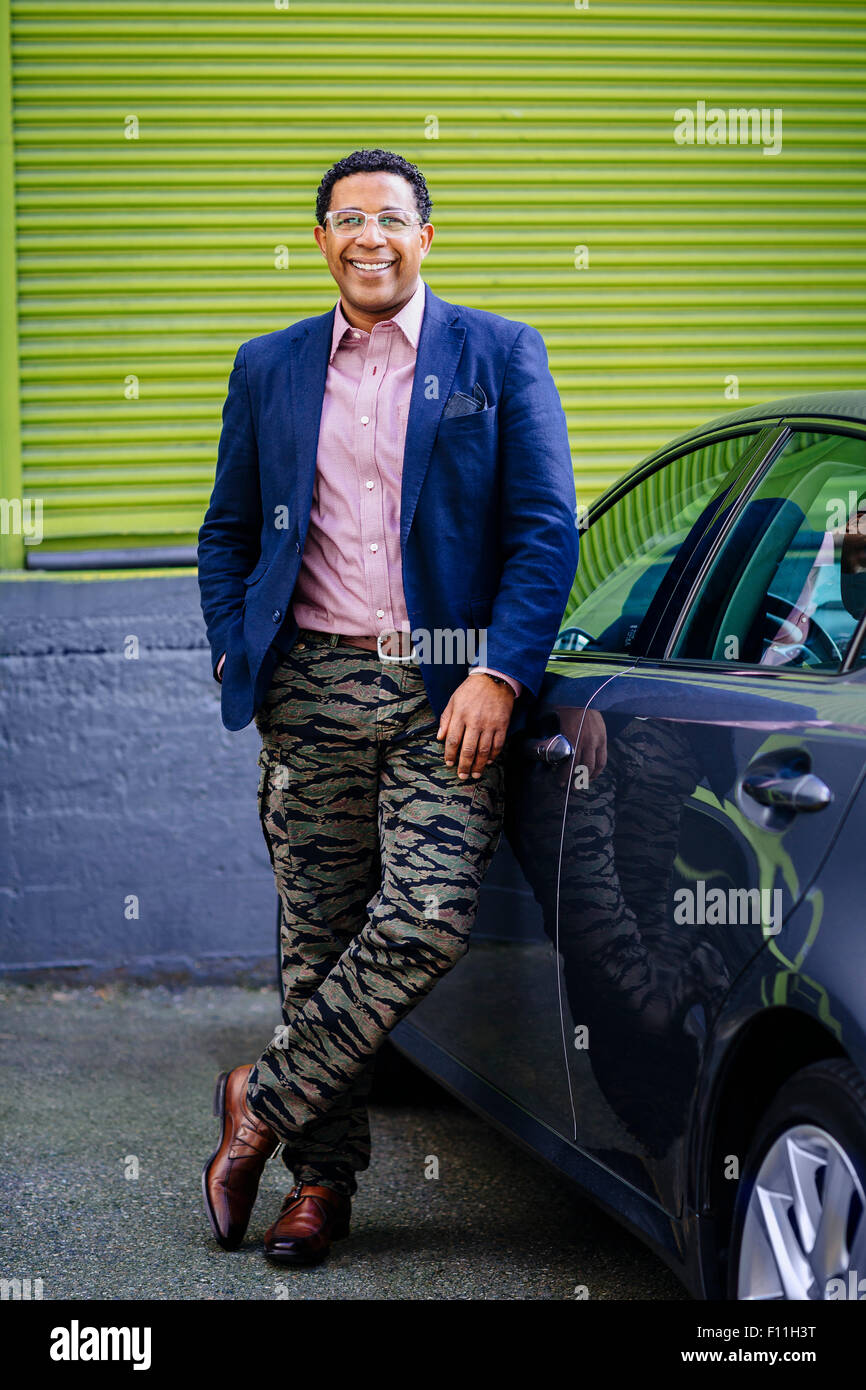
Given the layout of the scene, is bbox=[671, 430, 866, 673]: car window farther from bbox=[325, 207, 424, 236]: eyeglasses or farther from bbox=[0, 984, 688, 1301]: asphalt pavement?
bbox=[0, 984, 688, 1301]: asphalt pavement

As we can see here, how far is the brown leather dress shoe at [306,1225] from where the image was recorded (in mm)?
3049

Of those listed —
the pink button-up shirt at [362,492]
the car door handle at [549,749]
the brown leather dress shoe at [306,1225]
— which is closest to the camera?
the car door handle at [549,749]

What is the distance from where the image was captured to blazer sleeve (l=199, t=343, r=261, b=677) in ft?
10.2

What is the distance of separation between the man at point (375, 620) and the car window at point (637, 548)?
15 centimetres

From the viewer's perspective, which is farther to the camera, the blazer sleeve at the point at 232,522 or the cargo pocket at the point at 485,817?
the blazer sleeve at the point at 232,522

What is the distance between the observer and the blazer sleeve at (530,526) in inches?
109

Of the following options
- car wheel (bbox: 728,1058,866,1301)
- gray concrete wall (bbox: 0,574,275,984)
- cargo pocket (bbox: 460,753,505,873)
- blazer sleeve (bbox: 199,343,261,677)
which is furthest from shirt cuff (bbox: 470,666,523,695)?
gray concrete wall (bbox: 0,574,275,984)

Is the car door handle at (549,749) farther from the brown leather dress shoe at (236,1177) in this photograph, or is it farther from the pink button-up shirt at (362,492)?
the brown leather dress shoe at (236,1177)

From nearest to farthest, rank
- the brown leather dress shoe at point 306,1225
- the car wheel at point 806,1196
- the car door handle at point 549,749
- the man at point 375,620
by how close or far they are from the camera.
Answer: the car wheel at point 806,1196 < the car door handle at point 549,749 < the man at point 375,620 < the brown leather dress shoe at point 306,1225

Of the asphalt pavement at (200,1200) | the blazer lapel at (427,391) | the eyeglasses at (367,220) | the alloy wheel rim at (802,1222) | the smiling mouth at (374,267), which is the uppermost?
the eyeglasses at (367,220)

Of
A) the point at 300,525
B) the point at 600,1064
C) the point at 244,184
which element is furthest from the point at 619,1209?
the point at 244,184

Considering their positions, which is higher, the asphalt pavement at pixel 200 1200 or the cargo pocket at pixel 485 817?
the cargo pocket at pixel 485 817

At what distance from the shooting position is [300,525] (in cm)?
292

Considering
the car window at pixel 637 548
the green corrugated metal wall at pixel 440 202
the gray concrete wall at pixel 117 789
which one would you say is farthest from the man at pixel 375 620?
the green corrugated metal wall at pixel 440 202
